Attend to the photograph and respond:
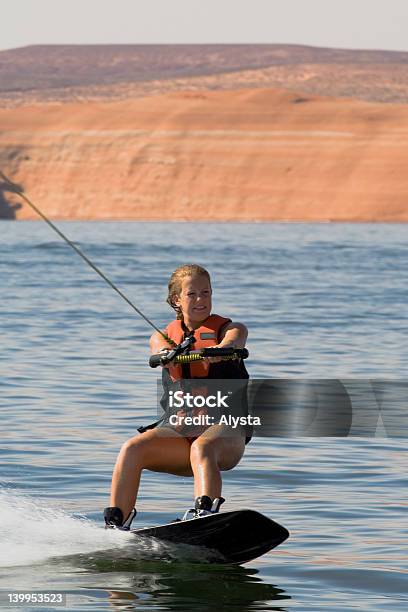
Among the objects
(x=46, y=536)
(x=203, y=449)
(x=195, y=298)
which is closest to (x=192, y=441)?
(x=203, y=449)

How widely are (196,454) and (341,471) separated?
11.4ft

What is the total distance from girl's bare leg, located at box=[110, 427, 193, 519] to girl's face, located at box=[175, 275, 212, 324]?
1.88 feet

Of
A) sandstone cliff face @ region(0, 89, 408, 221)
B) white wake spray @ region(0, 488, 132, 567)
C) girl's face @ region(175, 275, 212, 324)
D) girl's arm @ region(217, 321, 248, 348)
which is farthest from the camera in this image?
sandstone cliff face @ region(0, 89, 408, 221)

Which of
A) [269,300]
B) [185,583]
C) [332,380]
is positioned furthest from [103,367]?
[269,300]

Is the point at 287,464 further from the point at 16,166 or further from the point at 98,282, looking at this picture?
the point at 16,166

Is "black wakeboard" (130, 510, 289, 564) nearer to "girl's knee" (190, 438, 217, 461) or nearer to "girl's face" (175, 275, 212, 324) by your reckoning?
"girl's knee" (190, 438, 217, 461)

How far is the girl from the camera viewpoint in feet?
24.9

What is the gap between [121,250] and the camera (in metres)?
53.9

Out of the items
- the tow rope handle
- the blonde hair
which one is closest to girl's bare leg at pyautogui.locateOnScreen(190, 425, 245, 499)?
the tow rope handle

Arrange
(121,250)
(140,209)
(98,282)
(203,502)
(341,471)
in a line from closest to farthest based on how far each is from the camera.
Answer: (203,502), (341,471), (98,282), (121,250), (140,209)

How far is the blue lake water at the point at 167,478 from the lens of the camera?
25.3 feet

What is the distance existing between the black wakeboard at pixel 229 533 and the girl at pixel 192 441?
0.08 meters

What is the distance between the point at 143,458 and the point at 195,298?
81cm

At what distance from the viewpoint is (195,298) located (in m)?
7.85
